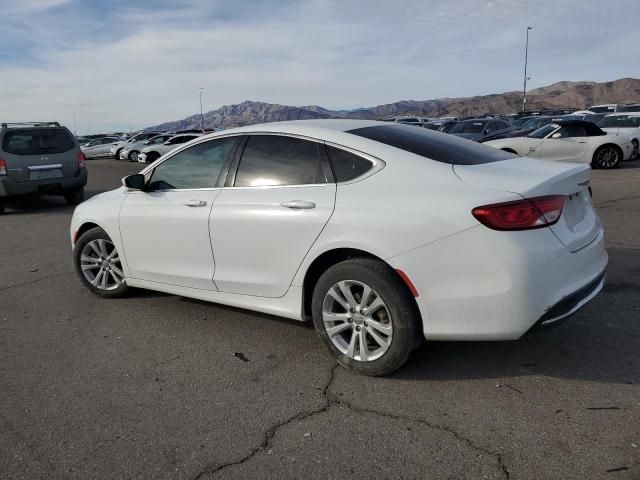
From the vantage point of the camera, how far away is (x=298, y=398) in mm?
3357

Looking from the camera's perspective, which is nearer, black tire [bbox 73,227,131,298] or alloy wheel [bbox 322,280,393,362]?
alloy wheel [bbox 322,280,393,362]

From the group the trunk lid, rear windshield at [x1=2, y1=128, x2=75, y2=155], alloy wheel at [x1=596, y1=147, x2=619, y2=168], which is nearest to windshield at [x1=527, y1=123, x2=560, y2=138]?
alloy wheel at [x1=596, y1=147, x2=619, y2=168]

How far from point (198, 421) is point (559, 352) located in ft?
7.95

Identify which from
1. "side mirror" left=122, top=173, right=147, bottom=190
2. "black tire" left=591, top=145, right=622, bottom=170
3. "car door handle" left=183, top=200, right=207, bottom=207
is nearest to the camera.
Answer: "car door handle" left=183, top=200, right=207, bottom=207

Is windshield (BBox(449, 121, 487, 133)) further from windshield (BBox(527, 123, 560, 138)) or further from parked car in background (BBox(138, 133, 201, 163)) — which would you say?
parked car in background (BBox(138, 133, 201, 163))

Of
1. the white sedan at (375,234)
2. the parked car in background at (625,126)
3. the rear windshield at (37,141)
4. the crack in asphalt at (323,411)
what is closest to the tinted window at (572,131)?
the parked car in background at (625,126)

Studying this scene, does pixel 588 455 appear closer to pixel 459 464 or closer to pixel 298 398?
pixel 459 464

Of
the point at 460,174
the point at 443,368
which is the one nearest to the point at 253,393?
the point at 443,368

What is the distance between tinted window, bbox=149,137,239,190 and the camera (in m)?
4.37

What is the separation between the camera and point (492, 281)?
3.05m

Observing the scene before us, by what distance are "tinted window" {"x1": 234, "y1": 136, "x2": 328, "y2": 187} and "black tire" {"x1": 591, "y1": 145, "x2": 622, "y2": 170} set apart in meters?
14.1

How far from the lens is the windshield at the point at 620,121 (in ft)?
58.5

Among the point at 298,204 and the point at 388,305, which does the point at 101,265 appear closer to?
the point at 298,204

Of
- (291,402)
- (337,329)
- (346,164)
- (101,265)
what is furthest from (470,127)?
(291,402)
